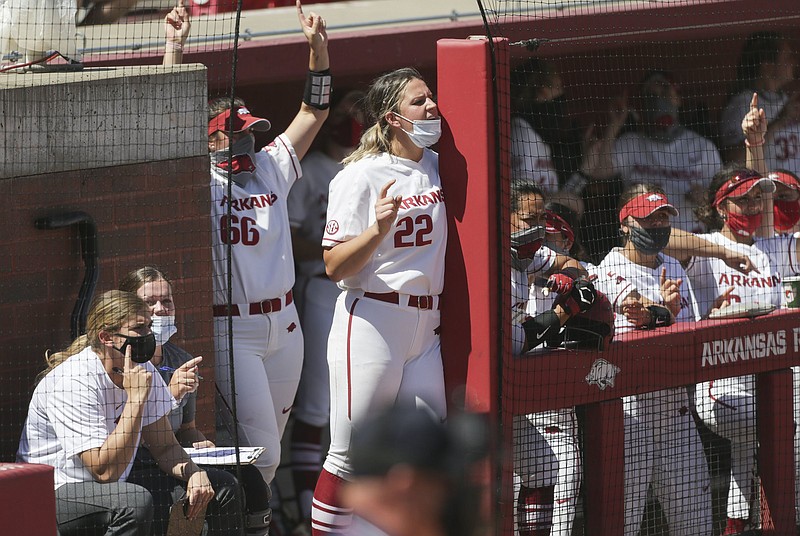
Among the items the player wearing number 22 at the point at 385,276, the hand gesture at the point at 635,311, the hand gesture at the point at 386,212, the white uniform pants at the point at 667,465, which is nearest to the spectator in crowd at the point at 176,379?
the player wearing number 22 at the point at 385,276

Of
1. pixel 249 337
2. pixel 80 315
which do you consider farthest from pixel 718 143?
pixel 80 315

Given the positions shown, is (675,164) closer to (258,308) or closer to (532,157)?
(532,157)

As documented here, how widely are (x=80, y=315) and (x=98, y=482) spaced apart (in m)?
0.69

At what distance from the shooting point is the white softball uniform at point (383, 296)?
4.52 metres

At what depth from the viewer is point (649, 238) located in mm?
5062

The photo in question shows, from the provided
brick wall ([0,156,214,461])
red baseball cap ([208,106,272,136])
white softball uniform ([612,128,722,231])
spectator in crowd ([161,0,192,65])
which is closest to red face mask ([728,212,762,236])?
white softball uniform ([612,128,722,231])

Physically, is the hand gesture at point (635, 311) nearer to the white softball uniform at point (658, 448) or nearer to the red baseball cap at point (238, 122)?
the white softball uniform at point (658, 448)

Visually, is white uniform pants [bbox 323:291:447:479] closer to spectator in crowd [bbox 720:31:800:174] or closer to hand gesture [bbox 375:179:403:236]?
hand gesture [bbox 375:179:403:236]

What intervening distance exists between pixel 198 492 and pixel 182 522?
0.20m

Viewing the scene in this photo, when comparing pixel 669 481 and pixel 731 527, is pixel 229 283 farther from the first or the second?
pixel 731 527

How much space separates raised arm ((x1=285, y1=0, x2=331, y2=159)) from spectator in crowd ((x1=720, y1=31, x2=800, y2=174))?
2922 mm

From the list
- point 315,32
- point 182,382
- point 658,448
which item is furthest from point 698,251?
point 182,382

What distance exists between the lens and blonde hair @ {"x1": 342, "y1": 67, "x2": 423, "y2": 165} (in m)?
4.61

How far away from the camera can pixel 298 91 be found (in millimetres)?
6332
